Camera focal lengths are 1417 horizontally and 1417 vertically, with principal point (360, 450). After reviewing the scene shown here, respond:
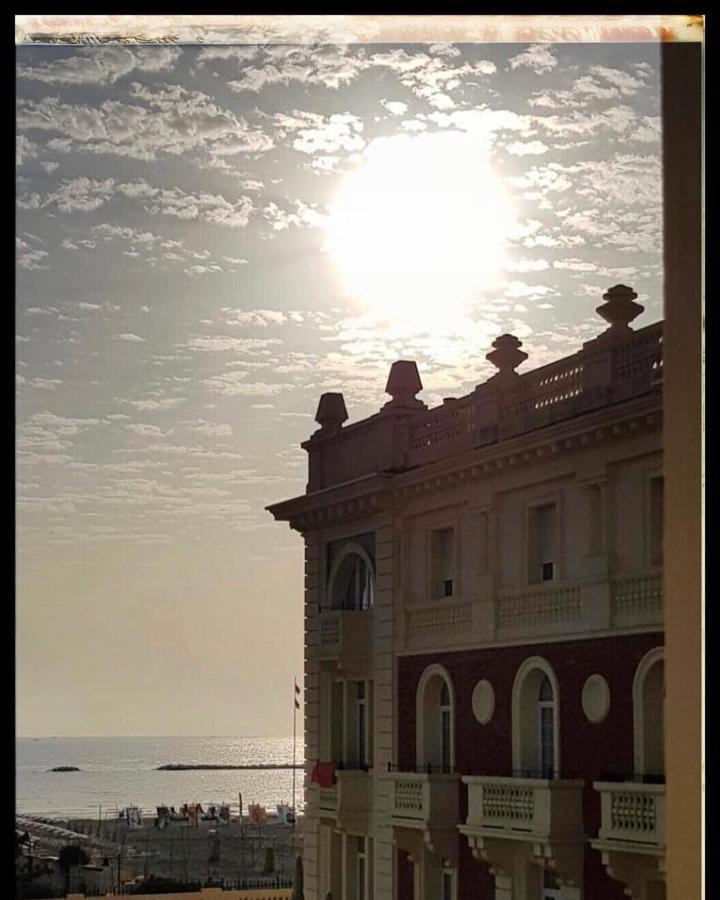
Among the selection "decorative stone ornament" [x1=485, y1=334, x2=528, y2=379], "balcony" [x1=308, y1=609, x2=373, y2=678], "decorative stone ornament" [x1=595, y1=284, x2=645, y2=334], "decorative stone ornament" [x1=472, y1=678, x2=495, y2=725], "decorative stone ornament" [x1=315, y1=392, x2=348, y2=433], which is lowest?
"decorative stone ornament" [x1=472, y1=678, x2=495, y2=725]

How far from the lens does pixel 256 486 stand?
2.41 metres

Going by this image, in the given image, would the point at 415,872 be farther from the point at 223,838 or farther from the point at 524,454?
the point at 524,454

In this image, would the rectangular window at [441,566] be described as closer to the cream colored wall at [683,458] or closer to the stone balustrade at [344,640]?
the stone balustrade at [344,640]

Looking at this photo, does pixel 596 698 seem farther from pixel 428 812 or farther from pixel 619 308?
pixel 619 308

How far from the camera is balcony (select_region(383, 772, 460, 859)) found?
2412mm

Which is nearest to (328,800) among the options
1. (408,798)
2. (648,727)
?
(408,798)

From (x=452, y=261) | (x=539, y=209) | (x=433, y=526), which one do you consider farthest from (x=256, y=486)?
(x=539, y=209)

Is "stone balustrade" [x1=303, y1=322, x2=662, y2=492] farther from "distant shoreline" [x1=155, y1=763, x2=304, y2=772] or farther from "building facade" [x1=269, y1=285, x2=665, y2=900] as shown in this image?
"distant shoreline" [x1=155, y1=763, x2=304, y2=772]

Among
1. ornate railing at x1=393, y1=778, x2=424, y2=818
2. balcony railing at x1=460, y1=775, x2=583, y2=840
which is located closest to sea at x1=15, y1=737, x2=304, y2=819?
ornate railing at x1=393, y1=778, x2=424, y2=818

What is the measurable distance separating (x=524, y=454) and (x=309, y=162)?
0.61 metres

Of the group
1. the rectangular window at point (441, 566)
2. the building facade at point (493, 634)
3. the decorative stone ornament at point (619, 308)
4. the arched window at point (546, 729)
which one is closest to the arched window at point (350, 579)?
the building facade at point (493, 634)

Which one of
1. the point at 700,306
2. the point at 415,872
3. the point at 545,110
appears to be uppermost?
the point at 545,110

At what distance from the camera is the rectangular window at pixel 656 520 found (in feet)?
7.64

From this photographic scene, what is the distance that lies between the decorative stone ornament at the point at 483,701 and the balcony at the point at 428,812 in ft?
0.36
